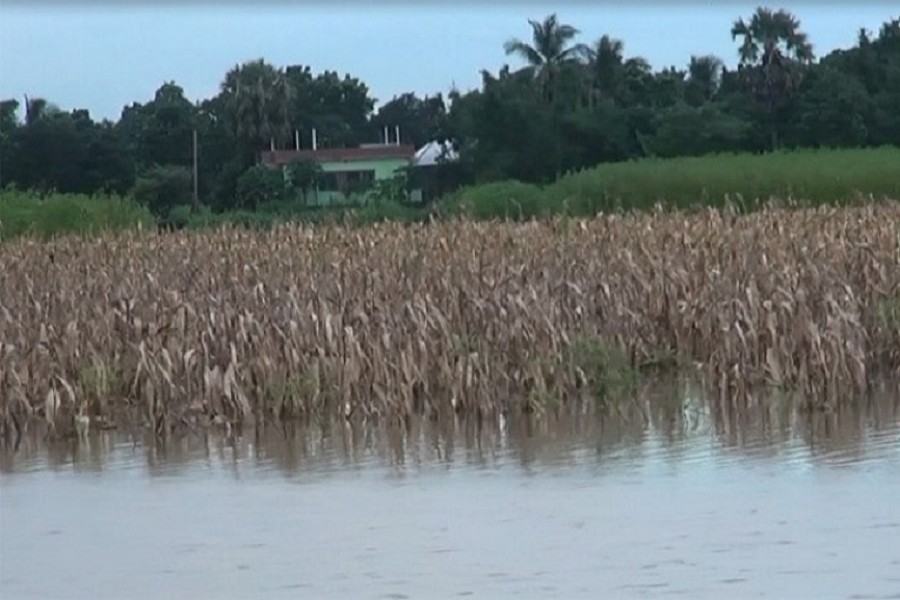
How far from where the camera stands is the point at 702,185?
31.2m

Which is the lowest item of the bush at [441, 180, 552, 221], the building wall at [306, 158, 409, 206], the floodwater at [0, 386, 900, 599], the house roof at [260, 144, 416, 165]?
the floodwater at [0, 386, 900, 599]

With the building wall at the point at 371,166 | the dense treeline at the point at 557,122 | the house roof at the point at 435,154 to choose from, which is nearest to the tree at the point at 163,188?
the dense treeline at the point at 557,122

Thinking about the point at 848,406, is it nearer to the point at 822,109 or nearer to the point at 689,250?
the point at 689,250

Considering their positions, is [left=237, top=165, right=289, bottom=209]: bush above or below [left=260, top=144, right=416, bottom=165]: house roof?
below

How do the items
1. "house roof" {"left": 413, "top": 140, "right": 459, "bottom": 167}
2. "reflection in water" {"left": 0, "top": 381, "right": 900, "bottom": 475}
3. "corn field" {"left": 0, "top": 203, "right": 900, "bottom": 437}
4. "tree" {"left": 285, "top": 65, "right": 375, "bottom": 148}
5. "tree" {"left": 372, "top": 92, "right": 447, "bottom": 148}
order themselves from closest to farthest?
"reflection in water" {"left": 0, "top": 381, "right": 900, "bottom": 475}
"corn field" {"left": 0, "top": 203, "right": 900, "bottom": 437}
"house roof" {"left": 413, "top": 140, "right": 459, "bottom": 167}
"tree" {"left": 285, "top": 65, "right": 375, "bottom": 148}
"tree" {"left": 372, "top": 92, "right": 447, "bottom": 148}

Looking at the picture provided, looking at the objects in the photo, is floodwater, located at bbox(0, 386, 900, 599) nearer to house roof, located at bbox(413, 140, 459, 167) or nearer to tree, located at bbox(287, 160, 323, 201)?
tree, located at bbox(287, 160, 323, 201)

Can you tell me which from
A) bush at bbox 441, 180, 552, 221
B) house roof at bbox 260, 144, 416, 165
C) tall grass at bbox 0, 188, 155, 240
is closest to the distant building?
house roof at bbox 260, 144, 416, 165

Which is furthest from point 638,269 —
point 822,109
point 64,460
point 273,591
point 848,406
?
point 822,109

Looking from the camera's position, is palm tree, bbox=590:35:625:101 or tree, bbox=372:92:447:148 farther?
tree, bbox=372:92:447:148

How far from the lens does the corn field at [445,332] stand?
34.3ft

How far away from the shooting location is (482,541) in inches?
277

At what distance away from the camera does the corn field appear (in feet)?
34.3

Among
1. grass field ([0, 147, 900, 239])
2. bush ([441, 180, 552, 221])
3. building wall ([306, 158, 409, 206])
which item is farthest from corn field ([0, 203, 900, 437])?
building wall ([306, 158, 409, 206])

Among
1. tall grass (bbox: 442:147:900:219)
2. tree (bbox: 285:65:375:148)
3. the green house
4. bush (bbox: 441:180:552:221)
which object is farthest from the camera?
tree (bbox: 285:65:375:148)
